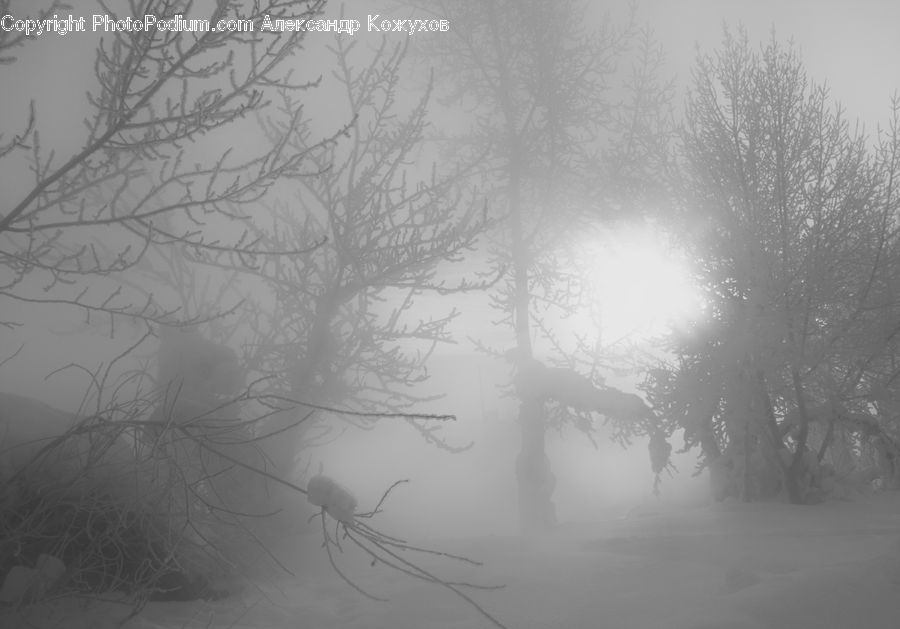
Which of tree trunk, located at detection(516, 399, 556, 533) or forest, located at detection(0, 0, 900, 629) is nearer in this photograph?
forest, located at detection(0, 0, 900, 629)

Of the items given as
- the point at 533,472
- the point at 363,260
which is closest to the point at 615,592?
the point at 363,260

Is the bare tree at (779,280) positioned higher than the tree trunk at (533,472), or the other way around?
the bare tree at (779,280)

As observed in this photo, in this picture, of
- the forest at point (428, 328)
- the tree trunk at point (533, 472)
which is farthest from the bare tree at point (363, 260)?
the tree trunk at point (533, 472)

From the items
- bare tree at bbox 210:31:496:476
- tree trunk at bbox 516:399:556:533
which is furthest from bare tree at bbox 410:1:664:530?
bare tree at bbox 210:31:496:476

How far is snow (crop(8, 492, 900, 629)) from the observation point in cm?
232

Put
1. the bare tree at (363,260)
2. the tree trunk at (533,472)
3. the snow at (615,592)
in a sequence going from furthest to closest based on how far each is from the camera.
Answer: the tree trunk at (533,472)
the bare tree at (363,260)
the snow at (615,592)

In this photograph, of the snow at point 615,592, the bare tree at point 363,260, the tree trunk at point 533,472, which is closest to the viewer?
the snow at point 615,592

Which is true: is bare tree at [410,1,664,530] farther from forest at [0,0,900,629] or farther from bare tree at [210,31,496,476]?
bare tree at [210,31,496,476]

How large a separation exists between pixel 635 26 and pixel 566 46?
4.60 ft

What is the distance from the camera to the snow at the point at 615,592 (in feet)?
7.61

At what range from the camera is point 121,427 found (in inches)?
90.8

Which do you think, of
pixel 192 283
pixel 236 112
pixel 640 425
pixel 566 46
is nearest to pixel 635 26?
pixel 566 46

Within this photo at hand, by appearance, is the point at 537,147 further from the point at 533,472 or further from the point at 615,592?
the point at 615,592

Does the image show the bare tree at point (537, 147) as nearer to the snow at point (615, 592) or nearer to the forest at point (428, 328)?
the forest at point (428, 328)
